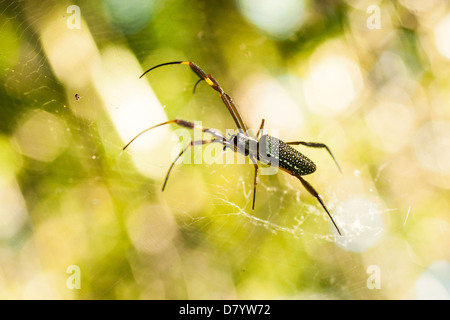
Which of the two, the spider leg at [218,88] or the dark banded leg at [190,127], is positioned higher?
the spider leg at [218,88]

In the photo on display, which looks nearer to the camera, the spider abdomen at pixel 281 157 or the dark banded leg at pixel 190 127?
the dark banded leg at pixel 190 127

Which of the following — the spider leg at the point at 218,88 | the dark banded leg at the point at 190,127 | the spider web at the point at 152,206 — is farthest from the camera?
the spider web at the point at 152,206

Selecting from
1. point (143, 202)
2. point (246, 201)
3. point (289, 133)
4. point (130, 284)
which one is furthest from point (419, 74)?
point (130, 284)

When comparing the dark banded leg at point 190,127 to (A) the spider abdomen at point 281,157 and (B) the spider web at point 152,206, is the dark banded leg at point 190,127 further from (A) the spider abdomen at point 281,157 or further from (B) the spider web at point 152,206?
(B) the spider web at point 152,206

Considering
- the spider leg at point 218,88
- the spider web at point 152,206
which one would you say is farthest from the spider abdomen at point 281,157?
the spider web at point 152,206

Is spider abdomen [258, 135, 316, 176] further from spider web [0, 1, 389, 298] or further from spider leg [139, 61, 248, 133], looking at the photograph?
spider web [0, 1, 389, 298]

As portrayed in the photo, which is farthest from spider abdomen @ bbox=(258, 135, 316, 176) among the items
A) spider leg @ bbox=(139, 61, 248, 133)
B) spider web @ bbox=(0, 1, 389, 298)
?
spider web @ bbox=(0, 1, 389, 298)

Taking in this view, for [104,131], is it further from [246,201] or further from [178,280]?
[178,280]
